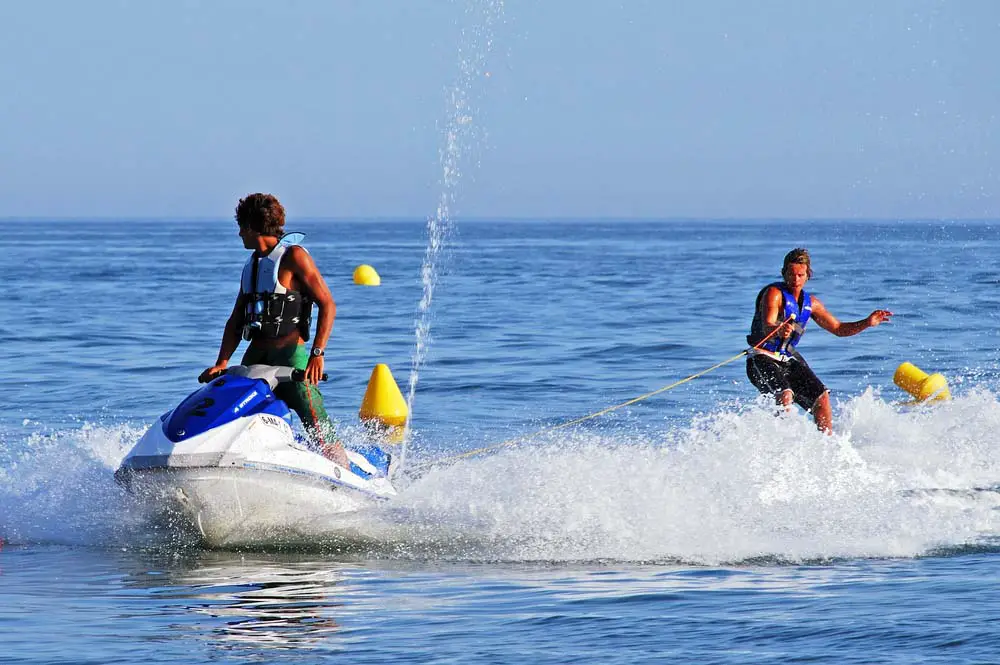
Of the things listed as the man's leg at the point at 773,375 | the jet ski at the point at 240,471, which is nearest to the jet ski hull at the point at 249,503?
the jet ski at the point at 240,471

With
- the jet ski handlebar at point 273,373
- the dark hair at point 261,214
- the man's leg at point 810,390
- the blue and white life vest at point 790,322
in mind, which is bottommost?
the man's leg at point 810,390

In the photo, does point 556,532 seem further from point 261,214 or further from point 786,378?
point 786,378

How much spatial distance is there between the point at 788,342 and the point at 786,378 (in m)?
0.25

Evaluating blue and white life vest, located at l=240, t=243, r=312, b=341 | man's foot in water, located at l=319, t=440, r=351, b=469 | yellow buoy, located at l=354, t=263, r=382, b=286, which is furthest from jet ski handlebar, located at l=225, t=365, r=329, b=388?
yellow buoy, located at l=354, t=263, r=382, b=286

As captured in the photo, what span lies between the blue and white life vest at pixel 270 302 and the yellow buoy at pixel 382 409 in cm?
454

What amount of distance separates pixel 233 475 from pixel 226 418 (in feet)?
0.95

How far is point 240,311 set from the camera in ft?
24.4

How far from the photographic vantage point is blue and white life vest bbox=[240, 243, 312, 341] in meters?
7.26

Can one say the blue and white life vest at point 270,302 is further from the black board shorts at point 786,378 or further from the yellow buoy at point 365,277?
the yellow buoy at point 365,277

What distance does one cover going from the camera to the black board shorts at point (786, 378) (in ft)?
31.9

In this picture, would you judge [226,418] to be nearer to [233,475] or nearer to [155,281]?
[233,475]

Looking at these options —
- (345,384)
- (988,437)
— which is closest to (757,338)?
(988,437)

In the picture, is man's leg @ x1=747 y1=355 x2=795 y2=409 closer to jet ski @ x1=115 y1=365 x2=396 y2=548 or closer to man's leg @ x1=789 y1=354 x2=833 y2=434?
man's leg @ x1=789 y1=354 x2=833 y2=434

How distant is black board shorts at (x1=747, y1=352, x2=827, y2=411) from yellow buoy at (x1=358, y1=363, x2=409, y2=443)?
11.1ft
